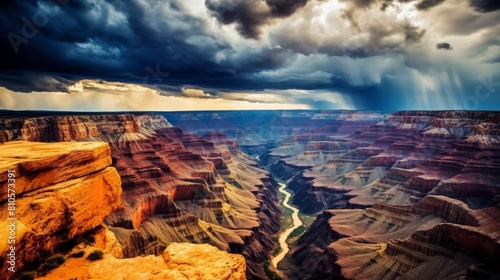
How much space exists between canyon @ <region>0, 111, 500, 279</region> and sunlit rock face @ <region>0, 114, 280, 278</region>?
0.39m

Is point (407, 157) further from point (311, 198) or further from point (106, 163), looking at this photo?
point (106, 163)

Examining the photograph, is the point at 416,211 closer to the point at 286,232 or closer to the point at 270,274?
the point at 270,274

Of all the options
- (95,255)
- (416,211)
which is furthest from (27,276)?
(416,211)

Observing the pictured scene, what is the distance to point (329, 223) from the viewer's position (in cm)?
9550

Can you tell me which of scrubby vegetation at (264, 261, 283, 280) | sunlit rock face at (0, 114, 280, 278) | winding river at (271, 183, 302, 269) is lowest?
scrubby vegetation at (264, 261, 283, 280)

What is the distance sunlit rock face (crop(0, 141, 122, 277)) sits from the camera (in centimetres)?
1973

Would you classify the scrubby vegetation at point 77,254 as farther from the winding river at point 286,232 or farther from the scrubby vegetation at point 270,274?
the winding river at point 286,232

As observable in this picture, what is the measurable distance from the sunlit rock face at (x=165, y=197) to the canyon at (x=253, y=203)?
0.39 m

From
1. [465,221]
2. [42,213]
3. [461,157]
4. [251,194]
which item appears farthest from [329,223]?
[42,213]

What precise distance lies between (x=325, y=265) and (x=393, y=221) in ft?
82.7

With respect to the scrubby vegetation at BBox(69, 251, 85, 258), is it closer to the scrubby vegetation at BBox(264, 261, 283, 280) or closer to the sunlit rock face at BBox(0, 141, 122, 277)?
the sunlit rock face at BBox(0, 141, 122, 277)

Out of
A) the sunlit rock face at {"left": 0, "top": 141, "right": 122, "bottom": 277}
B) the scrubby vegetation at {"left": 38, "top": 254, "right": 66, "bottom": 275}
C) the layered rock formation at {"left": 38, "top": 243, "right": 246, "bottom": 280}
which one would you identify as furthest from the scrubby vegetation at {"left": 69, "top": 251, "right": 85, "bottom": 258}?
the sunlit rock face at {"left": 0, "top": 141, "right": 122, "bottom": 277}

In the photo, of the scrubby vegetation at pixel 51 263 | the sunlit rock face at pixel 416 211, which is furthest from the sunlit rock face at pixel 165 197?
the scrubby vegetation at pixel 51 263

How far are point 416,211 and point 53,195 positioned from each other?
8537 cm
